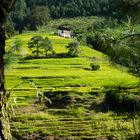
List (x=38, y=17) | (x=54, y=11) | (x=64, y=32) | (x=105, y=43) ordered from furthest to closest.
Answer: (x=54, y=11) < (x=38, y=17) < (x=64, y=32) < (x=105, y=43)

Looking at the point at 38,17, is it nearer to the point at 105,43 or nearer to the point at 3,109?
the point at 105,43

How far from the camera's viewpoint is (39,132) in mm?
43750

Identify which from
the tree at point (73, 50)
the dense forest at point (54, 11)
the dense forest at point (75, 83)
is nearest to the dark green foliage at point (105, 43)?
the dense forest at point (75, 83)

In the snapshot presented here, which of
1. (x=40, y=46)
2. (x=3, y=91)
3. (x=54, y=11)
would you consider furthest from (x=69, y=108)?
(x=54, y=11)

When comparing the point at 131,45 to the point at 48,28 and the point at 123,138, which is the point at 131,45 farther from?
the point at 48,28

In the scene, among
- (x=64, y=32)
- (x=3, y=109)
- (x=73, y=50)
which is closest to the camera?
(x=3, y=109)

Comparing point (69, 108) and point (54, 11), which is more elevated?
point (69, 108)

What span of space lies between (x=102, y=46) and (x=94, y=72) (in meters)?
58.7

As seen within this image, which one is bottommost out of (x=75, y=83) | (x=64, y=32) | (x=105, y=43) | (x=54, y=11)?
(x=54, y=11)

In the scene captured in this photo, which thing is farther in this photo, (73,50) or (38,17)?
(38,17)

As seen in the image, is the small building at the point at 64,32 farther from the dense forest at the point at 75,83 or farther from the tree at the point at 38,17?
the tree at the point at 38,17

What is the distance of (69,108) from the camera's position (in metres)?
49.5

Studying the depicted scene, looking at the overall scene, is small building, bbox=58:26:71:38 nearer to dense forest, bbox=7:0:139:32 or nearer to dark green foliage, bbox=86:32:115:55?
dense forest, bbox=7:0:139:32

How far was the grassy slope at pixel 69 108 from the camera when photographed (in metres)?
43.6
